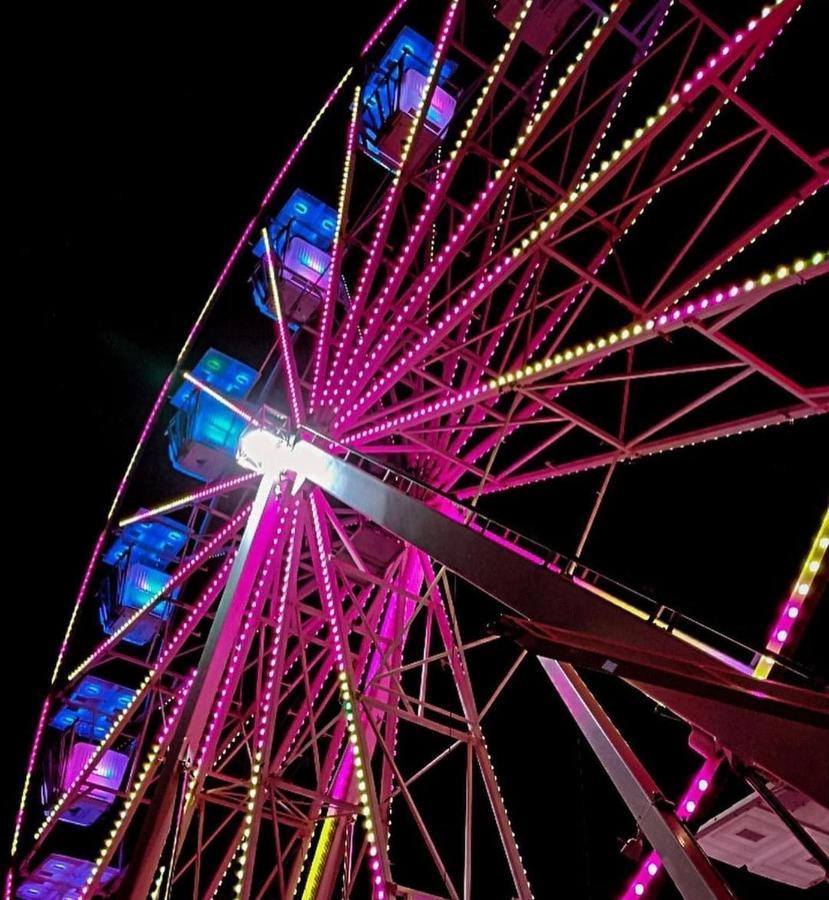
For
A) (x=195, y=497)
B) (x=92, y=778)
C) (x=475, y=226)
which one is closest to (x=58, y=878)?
(x=92, y=778)

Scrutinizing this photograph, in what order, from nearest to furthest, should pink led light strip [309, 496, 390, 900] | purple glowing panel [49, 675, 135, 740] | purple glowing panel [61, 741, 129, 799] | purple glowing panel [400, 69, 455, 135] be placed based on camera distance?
pink led light strip [309, 496, 390, 900] < purple glowing panel [400, 69, 455, 135] < purple glowing panel [61, 741, 129, 799] < purple glowing panel [49, 675, 135, 740]

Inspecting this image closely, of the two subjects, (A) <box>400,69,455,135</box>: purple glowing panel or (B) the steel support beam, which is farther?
(A) <box>400,69,455,135</box>: purple glowing panel

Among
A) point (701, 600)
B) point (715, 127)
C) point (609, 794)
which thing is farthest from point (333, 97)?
point (609, 794)

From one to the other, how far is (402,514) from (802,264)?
2.86 metres

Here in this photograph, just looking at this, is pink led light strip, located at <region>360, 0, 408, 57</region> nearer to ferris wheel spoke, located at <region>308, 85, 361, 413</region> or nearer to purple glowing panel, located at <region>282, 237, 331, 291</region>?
ferris wheel spoke, located at <region>308, 85, 361, 413</region>

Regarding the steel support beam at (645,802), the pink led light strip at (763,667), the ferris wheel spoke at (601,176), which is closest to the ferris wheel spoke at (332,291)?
the ferris wheel spoke at (601,176)

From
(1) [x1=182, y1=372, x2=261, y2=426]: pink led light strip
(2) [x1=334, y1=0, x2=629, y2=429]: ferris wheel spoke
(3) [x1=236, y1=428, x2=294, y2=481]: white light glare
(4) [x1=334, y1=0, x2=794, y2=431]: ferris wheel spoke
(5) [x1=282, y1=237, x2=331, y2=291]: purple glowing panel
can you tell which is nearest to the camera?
(4) [x1=334, y1=0, x2=794, y2=431]: ferris wheel spoke

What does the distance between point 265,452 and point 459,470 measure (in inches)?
75.7

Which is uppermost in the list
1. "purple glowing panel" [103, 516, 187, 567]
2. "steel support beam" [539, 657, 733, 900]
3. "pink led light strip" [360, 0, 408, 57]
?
"pink led light strip" [360, 0, 408, 57]

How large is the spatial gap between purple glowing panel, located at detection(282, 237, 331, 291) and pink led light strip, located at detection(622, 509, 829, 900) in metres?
7.74

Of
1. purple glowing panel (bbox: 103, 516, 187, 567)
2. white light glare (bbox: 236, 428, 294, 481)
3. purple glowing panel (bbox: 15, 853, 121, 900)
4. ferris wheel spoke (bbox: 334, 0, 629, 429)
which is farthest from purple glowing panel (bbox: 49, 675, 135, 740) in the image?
ferris wheel spoke (bbox: 334, 0, 629, 429)

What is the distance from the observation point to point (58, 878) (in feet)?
42.5

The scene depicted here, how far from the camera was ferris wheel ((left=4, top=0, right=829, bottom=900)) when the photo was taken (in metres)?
5.06

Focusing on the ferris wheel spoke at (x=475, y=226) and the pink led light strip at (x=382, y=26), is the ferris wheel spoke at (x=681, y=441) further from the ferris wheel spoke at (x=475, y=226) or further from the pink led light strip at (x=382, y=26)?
the pink led light strip at (x=382, y=26)
